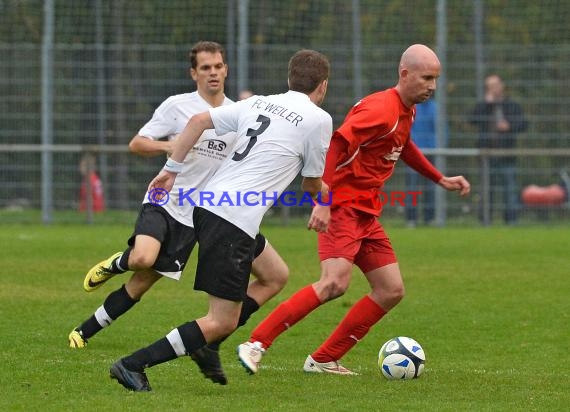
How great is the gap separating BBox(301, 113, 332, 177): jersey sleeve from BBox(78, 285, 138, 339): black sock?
90.3 inches

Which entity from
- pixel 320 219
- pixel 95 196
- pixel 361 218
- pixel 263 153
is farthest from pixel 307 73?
pixel 95 196

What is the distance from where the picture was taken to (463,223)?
62.0 ft

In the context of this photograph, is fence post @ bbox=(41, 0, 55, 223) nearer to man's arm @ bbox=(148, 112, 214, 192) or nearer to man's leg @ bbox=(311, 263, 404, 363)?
man's leg @ bbox=(311, 263, 404, 363)

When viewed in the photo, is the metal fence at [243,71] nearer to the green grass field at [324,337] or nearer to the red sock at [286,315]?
the green grass field at [324,337]

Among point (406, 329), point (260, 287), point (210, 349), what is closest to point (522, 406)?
point (210, 349)

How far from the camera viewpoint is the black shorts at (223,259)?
641 cm

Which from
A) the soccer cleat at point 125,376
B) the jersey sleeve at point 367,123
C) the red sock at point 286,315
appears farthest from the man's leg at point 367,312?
the soccer cleat at point 125,376

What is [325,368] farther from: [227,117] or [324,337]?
[227,117]

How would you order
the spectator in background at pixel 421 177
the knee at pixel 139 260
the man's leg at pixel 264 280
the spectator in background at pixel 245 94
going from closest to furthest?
1. the man's leg at pixel 264 280
2. the knee at pixel 139 260
3. the spectator in background at pixel 245 94
4. the spectator in background at pixel 421 177

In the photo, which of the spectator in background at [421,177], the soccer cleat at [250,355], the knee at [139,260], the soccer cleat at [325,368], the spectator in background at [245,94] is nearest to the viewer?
the soccer cleat at [250,355]

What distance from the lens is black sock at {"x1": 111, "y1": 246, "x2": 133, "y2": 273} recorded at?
841 centimetres

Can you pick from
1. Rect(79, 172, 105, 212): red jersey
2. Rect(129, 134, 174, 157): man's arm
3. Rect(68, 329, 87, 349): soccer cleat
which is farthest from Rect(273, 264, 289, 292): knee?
Rect(79, 172, 105, 212): red jersey

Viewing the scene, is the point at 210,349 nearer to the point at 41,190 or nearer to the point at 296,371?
the point at 296,371

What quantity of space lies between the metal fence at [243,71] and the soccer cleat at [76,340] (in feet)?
34.0
